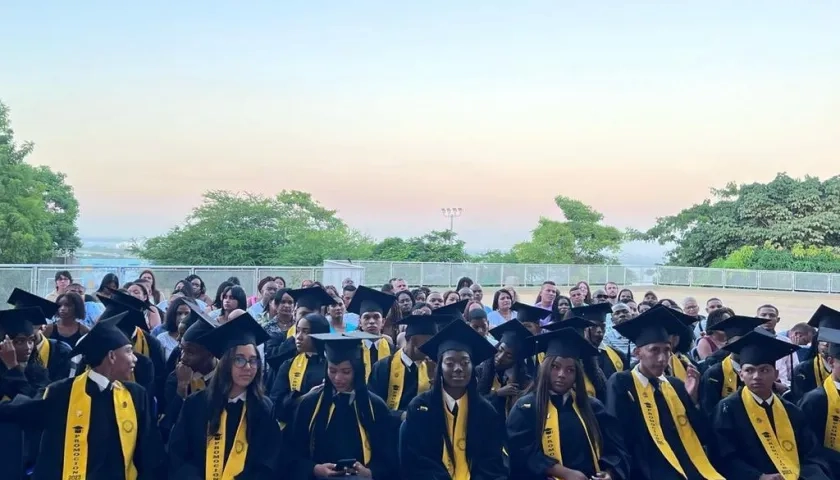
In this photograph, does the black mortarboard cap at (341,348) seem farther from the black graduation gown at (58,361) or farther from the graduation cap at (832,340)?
the graduation cap at (832,340)

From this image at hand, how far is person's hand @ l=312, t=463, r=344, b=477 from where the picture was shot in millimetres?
4395

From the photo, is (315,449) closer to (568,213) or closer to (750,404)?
(750,404)

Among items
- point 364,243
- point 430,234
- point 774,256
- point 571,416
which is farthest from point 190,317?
point 774,256

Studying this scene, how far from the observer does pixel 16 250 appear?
25.5 m

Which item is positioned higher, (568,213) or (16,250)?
(568,213)

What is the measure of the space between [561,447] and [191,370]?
2.68 m

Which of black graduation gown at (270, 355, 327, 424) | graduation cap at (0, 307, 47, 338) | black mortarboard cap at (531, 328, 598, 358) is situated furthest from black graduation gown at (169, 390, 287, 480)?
black mortarboard cap at (531, 328, 598, 358)

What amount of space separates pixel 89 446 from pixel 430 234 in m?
30.9

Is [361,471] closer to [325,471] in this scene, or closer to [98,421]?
[325,471]

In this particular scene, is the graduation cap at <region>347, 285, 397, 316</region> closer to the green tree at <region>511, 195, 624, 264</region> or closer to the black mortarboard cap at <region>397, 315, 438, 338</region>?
the black mortarboard cap at <region>397, 315, 438, 338</region>

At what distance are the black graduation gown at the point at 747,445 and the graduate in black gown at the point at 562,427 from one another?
757 millimetres

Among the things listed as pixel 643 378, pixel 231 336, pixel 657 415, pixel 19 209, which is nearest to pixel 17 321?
pixel 231 336

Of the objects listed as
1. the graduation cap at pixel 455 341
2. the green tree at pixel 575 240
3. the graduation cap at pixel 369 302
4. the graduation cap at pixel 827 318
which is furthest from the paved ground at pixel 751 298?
the graduation cap at pixel 455 341

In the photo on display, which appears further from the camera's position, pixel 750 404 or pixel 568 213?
pixel 568 213
